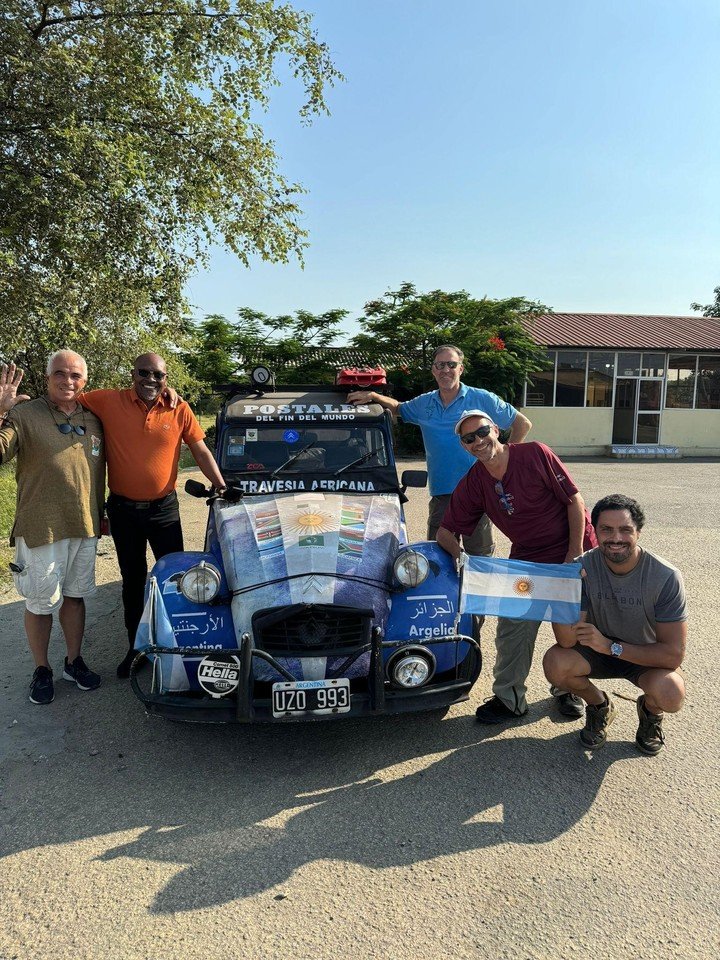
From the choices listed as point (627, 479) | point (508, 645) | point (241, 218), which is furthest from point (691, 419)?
point (508, 645)

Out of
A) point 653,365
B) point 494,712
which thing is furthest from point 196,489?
point 653,365

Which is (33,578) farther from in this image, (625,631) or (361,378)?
(625,631)

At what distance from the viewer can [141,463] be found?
14.9ft

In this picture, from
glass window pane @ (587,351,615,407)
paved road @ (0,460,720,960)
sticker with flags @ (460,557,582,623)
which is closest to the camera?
paved road @ (0,460,720,960)

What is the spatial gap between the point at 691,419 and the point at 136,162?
66.0 feet

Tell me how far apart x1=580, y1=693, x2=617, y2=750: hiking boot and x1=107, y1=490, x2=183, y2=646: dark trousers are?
2.90 meters

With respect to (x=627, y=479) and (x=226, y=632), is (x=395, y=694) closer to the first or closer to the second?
(x=226, y=632)

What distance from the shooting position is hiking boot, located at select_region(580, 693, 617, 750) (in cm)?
369

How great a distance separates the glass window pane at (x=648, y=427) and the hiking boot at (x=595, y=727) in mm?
21401

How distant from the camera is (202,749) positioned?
3.71 metres

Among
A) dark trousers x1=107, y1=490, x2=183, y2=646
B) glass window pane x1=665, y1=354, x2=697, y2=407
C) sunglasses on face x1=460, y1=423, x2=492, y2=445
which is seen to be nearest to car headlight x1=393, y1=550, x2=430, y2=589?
sunglasses on face x1=460, y1=423, x2=492, y2=445

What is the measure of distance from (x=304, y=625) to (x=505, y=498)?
1.40m

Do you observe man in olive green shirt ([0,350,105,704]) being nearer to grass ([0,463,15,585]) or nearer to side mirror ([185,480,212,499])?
side mirror ([185,480,212,499])

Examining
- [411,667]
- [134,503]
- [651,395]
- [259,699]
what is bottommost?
[259,699]
